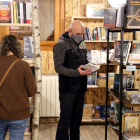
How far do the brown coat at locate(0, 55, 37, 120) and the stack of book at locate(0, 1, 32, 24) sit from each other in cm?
69

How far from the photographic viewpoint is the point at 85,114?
13.1 feet

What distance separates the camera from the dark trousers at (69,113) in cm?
245

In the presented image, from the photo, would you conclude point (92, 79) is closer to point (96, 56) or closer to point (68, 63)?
point (96, 56)

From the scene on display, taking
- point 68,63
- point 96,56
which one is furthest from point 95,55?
point 68,63

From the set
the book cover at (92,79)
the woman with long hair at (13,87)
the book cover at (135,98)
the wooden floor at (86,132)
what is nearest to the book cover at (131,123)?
the book cover at (135,98)

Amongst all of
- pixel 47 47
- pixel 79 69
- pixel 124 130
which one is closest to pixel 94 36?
pixel 47 47

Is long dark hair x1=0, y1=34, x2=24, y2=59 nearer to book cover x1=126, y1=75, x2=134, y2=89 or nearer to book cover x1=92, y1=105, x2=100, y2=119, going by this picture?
book cover x1=126, y1=75, x2=134, y2=89

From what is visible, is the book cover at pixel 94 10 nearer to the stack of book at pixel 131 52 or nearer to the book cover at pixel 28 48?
the stack of book at pixel 131 52

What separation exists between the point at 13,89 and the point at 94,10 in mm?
2507

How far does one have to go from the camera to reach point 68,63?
247 cm

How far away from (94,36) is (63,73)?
1610 millimetres

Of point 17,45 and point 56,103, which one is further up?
point 17,45

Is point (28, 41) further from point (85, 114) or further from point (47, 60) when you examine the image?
point (85, 114)

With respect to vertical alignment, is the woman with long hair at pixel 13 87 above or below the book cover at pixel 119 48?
below
